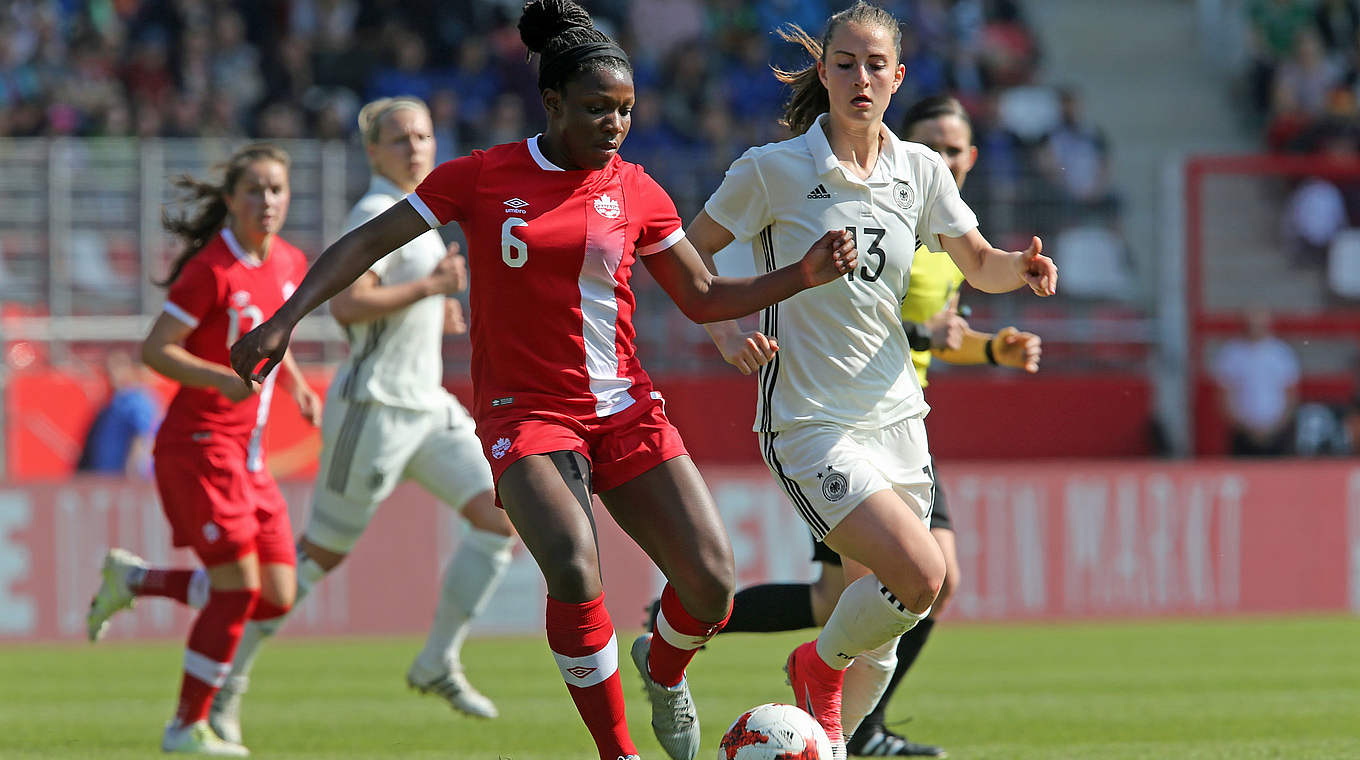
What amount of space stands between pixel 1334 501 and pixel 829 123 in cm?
935

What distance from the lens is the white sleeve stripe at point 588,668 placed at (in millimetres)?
5285

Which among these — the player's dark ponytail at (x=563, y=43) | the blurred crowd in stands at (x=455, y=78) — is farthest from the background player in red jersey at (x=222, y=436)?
the blurred crowd in stands at (x=455, y=78)

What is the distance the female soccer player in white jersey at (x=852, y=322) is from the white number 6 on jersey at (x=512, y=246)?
829 millimetres

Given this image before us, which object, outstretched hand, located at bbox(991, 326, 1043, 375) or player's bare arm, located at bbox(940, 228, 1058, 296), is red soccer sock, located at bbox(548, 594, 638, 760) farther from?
outstretched hand, located at bbox(991, 326, 1043, 375)

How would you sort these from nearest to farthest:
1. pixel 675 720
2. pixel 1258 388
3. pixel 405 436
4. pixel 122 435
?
pixel 675 720 → pixel 405 436 → pixel 122 435 → pixel 1258 388

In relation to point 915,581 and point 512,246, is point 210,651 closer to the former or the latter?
point 512,246

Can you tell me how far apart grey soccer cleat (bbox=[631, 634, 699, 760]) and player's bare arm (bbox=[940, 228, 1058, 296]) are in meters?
1.66

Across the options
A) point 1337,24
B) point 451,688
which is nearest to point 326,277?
point 451,688

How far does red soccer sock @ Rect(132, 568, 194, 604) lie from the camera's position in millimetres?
7699

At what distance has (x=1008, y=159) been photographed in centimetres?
1714

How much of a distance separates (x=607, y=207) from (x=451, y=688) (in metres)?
3.33

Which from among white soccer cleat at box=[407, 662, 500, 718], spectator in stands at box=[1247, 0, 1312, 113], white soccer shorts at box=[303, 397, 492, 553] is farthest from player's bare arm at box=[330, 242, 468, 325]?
spectator in stands at box=[1247, 0, 1312, 113]

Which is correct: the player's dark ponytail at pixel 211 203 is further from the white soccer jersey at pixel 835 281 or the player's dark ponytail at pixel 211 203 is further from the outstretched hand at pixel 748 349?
the outstretched hand at pixel 748 349

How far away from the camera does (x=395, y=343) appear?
8.18 metres
